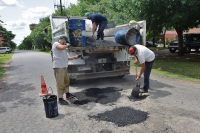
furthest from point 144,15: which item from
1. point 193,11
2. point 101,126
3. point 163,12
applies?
point 101,126

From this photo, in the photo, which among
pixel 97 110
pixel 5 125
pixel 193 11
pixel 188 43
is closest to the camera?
pixel 5 125

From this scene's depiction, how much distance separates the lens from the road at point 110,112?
326cm

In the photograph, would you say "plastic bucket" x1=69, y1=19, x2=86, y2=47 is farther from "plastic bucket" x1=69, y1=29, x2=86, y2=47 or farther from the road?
the road

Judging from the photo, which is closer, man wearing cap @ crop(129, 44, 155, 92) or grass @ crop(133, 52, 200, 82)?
man wearing cap @ crop(129, 44, 155, 92)

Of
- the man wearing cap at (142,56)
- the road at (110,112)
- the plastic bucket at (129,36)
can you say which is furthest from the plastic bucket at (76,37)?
the man wearing cap at (142,56)

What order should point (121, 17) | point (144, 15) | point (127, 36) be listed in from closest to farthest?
point (127, 36), point (144, 15), point (121, 17)

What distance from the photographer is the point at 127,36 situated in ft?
19.6

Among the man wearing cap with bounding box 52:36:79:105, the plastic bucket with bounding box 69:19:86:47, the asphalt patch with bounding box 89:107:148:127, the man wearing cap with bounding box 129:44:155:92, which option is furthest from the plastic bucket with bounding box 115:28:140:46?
the asphalt patch with bounding box 89:107:148:127

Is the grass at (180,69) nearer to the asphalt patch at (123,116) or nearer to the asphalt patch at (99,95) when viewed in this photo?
the asphalt patch at (99,95)

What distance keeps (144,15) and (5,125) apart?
9.90 metres

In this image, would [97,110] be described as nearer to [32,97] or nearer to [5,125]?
[5,125]

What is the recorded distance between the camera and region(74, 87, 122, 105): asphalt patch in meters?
4.69

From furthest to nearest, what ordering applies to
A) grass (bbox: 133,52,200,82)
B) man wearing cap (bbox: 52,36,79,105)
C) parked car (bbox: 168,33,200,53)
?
parked car (bbox: 168,33,200,53)
grass (bbox: 133,52,200,82)
man wearing cap (bbox: 52,36,79,105)

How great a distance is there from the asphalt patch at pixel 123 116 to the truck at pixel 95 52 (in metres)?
2.17
